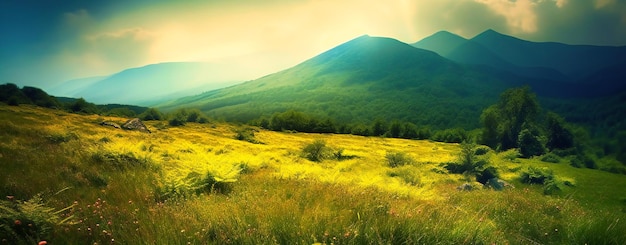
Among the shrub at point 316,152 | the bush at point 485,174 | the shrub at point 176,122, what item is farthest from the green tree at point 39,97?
the bush at point 485,174

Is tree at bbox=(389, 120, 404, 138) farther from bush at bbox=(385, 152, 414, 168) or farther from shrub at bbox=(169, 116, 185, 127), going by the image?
bush at bbox=(385, 152, 414, 168)

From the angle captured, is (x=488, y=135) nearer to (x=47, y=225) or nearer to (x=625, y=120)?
(x=625, y=120)

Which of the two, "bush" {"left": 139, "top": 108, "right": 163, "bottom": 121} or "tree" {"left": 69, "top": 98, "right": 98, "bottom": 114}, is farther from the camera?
"bush" {"left": 139, "top": 108, "right": 163, "bottom": 121}

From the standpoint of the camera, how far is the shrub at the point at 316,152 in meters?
36.8

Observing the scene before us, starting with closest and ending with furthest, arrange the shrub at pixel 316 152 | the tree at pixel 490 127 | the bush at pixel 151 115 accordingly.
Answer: the shrub at pixel 316 152, the tree at pixel 490 127, the bush at pixel 151 115

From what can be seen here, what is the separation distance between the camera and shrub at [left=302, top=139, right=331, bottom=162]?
36750 mm

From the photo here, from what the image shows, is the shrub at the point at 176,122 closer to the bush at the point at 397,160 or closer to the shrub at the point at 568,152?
the bush at the point at 397,160

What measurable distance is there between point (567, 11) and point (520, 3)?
6415mm

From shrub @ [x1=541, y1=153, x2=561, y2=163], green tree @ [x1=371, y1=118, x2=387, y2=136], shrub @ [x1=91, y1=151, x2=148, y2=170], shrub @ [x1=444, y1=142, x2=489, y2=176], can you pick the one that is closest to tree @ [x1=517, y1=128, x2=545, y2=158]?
shrub @ [x1=541, y1=153, x2=561, y2=163]

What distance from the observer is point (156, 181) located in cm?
928

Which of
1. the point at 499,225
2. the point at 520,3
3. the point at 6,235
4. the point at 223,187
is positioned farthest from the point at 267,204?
the point at 520,3

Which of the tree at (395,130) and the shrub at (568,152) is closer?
the shrub at (568,152)

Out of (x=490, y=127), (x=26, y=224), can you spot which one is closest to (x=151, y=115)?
(x=490, y=127)

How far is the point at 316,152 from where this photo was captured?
1479 inches
